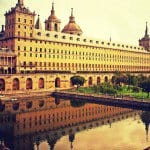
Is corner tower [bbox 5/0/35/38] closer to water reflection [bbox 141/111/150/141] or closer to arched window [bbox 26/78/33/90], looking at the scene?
arched window [bbox 26/78/33/90]

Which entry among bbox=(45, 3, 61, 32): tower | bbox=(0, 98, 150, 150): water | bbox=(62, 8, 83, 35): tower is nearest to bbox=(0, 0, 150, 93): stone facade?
bbox=(45, 3, 61, 32): tower

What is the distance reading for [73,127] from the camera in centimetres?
4916

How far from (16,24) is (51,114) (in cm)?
4150

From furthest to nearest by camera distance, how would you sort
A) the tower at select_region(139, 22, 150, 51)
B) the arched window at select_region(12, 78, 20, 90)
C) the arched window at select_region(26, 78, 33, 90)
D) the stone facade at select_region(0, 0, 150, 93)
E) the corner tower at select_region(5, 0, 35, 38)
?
the tower at select_region(139, 22, 150, 51), the corner tower at select_region(5, 0, 35, 38), the stone facade at select_region(0, 0, 150, 93), the arched window at select_region(26, 78, 33, 90), the arched window at select_region(12, 78, 20, 90)

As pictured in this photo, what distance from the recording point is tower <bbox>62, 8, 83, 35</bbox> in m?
134

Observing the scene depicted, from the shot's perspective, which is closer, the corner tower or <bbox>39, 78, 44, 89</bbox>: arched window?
<bbox>39, 78, 44, 89</bbox>: arched window

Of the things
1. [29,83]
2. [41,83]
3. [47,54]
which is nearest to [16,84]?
[29,83]

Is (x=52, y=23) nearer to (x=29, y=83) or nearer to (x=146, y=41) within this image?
(x=29, y=83)

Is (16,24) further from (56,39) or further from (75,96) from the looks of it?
(75,96)

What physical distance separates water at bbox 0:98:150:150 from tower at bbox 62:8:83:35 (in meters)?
68.0

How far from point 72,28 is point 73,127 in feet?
296

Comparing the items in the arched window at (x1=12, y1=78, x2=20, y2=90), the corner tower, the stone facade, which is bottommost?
the arched window at (x1=12, y1=78, x2=20, y2=90)

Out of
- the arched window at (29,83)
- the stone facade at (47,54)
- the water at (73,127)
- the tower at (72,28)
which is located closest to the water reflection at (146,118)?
the water at (73,127)

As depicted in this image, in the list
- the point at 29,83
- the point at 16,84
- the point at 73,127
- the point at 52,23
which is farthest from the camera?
the point at 52,23
